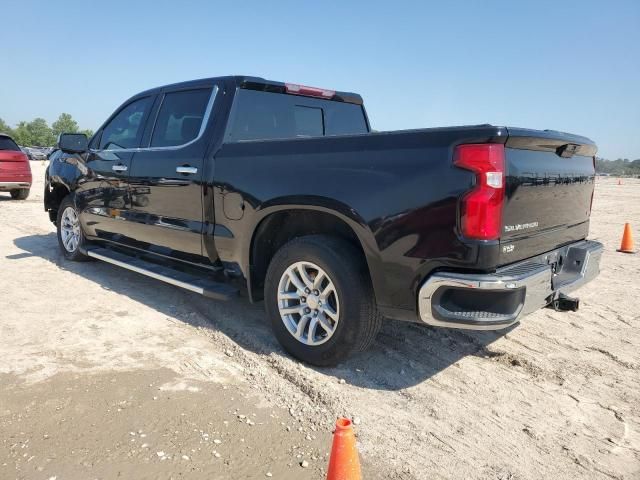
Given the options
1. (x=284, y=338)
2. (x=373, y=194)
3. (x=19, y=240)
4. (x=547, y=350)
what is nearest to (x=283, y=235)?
(x=284, y=338)

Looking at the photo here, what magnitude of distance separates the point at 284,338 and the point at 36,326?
2114mm

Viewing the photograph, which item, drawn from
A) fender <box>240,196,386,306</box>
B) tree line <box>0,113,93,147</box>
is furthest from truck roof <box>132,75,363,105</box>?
tree line <box>0,113,93,147</box>

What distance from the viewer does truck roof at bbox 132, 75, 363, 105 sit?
4.04 meters

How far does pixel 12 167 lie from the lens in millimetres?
12555

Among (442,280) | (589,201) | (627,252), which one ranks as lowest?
(627,252)

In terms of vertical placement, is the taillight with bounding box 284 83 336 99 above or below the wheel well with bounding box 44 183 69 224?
above

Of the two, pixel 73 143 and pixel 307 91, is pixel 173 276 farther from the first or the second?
pixel 73 143

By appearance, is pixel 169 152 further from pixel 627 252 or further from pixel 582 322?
pixel 627 252

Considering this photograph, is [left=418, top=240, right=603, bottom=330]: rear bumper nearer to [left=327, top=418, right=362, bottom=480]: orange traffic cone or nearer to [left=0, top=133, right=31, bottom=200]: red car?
[left=327, top=418, right=362, bottom=480]: orange traffic cone

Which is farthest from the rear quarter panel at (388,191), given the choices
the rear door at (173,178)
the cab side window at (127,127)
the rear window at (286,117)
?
the cab side window at (127,127)

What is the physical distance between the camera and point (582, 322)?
432 cm

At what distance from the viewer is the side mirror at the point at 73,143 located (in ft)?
18.0

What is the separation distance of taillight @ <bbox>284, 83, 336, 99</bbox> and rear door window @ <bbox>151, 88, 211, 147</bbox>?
2.30 ft

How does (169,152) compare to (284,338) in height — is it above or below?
above
